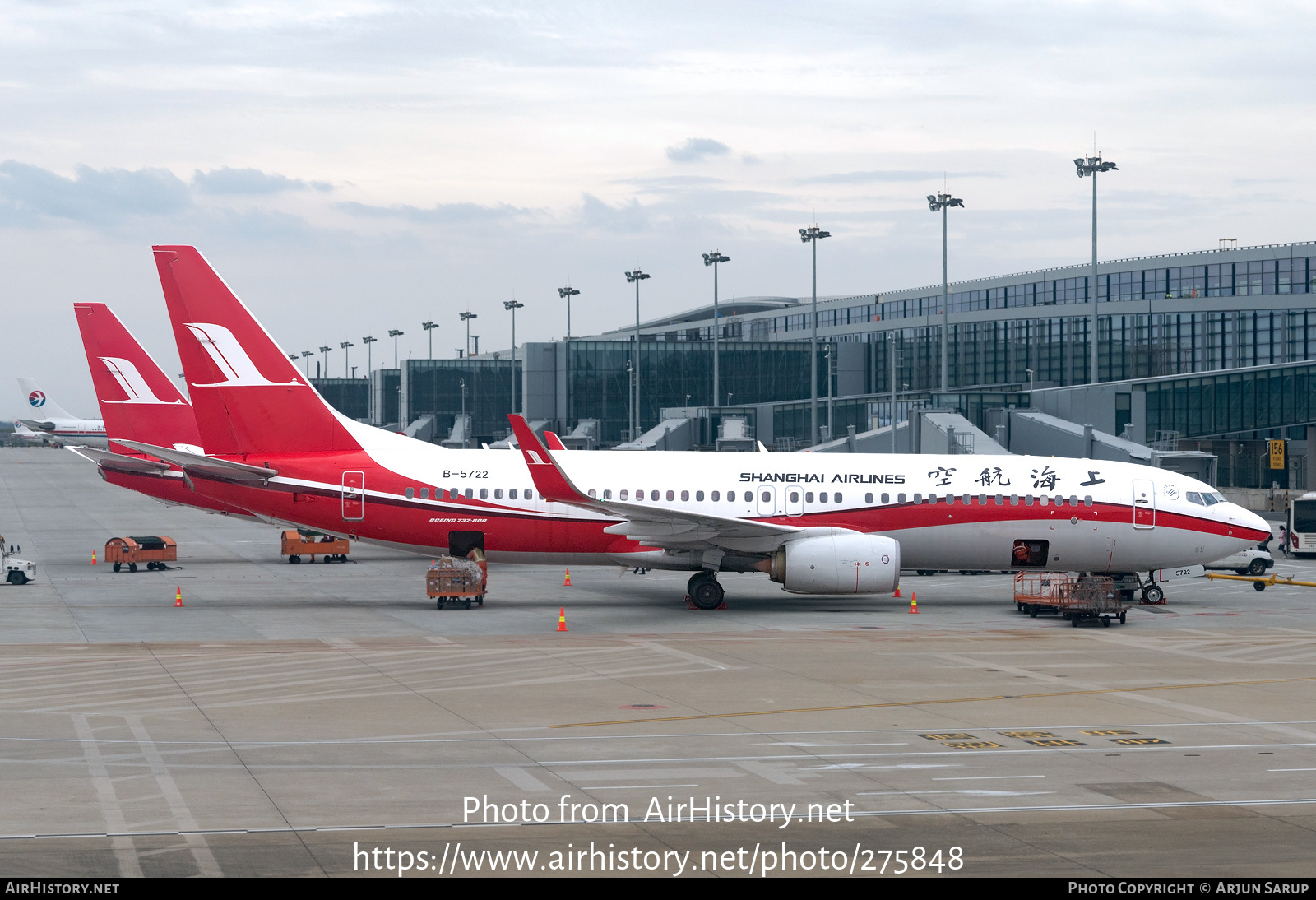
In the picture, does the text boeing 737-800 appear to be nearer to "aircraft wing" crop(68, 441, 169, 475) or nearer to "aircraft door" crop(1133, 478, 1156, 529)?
"aircraft door" crop(1133, 478, 1156, 529)

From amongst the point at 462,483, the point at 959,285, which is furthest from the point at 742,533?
the point at 959,285

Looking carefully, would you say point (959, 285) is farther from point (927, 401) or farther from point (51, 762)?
point (51, 762)

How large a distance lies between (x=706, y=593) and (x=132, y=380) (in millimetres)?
26621

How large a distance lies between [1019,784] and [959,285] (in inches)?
4969

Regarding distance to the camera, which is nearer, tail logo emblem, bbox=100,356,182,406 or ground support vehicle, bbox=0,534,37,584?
ground support vehicle, bbox=0,534,37,584

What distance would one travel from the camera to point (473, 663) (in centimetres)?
2680

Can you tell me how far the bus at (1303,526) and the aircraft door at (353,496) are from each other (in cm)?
3828

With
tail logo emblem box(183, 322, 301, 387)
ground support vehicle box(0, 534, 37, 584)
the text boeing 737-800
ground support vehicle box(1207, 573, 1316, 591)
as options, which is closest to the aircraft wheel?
the text boeing 737-800

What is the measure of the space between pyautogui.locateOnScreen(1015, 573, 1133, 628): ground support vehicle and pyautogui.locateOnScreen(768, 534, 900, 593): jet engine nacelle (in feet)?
14.0

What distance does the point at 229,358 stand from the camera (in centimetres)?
3772

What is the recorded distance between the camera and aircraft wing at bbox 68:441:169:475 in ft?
149

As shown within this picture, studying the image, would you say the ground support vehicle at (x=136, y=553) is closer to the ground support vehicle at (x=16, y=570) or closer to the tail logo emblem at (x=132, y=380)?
the ground support vehicle at (x=16, y=570)

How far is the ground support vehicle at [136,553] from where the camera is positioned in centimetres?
4647
